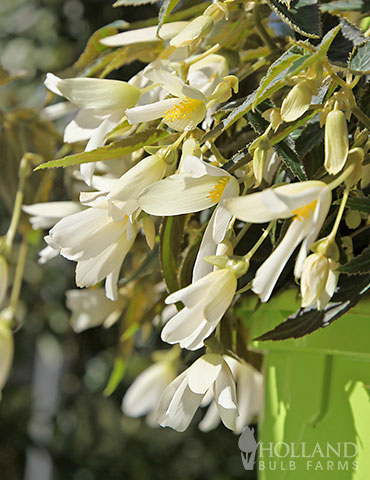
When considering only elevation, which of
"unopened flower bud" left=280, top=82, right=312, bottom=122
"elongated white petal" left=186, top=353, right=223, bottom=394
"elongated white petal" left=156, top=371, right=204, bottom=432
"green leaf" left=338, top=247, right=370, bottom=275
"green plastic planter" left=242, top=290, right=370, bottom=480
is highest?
"unopened flower bud" left=280, top=82, right=312, bottom=122

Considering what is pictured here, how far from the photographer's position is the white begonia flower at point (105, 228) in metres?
0.23

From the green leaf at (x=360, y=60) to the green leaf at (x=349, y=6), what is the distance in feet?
0.16

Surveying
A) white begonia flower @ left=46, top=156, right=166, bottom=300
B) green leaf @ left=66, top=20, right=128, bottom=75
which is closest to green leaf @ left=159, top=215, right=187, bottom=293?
white begonia flower @ left=46, top=156, right=166, bottom=300

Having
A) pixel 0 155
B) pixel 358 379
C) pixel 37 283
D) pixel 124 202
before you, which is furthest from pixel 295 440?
pixel 37 283

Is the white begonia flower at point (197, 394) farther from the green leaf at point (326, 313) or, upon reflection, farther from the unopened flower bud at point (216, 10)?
the unopened flower bud at point (216, 10)

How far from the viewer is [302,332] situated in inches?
9.9

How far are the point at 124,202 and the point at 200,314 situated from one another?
5 cm

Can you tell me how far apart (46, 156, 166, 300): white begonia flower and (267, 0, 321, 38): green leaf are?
2.9 inches

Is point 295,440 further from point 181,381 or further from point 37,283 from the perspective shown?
point 37,283

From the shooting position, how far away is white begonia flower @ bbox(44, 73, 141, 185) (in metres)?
0.25

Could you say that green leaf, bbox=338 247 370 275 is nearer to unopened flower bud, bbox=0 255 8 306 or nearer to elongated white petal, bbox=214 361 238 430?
elongated white petal, bbox=214 361 238 430

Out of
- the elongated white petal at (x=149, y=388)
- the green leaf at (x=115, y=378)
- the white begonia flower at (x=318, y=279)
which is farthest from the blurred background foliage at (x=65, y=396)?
the white begonia flower at (x=318, y=279)

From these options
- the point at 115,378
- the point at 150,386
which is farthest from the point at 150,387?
the point at 115,378

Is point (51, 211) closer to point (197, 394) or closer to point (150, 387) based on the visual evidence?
point (197, 394)
